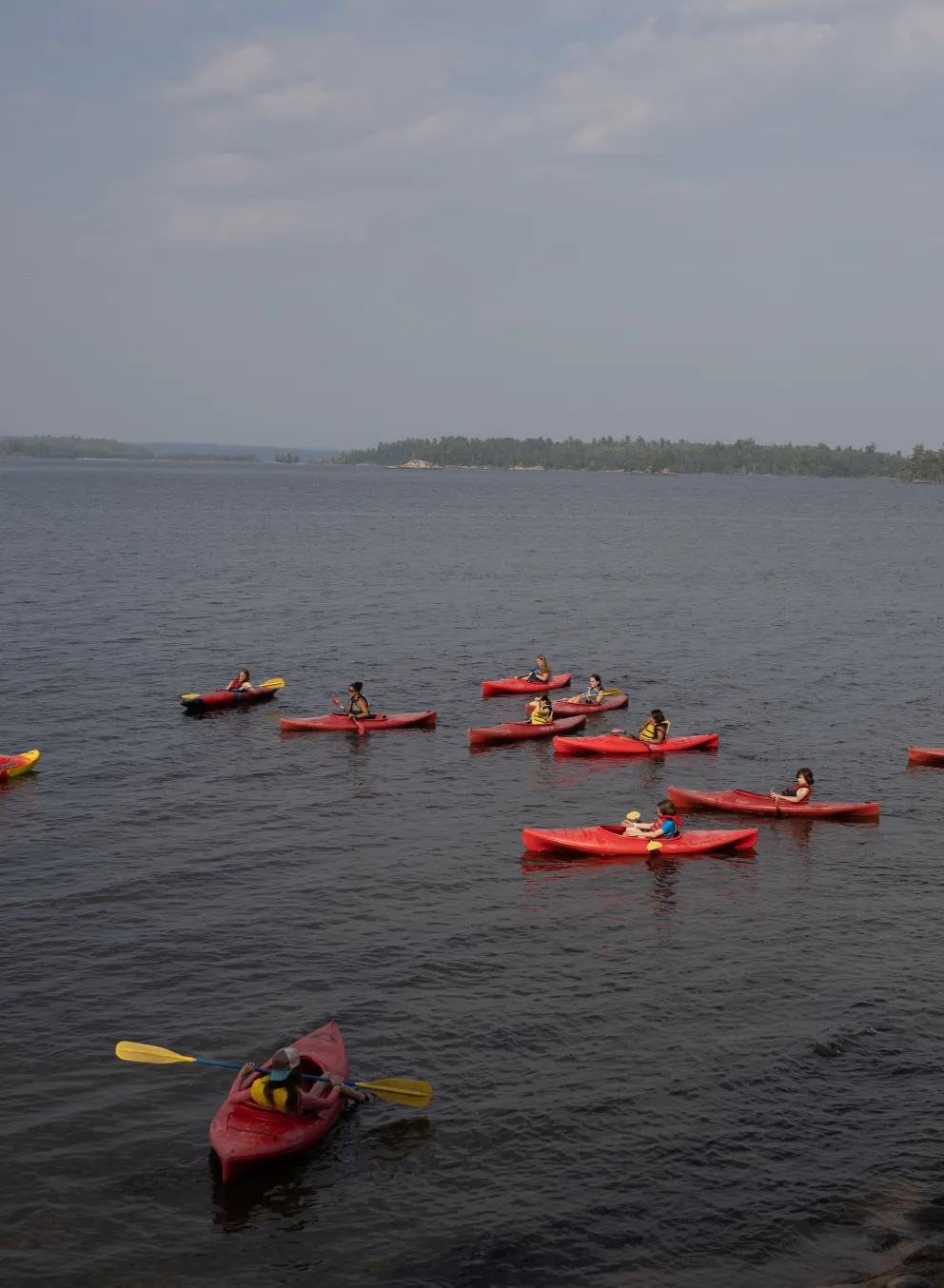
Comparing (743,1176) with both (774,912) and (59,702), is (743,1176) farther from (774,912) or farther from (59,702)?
(59,702)

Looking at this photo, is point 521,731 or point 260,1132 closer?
point 260,1132

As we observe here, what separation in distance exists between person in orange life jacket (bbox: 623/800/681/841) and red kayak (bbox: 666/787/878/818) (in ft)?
9.66

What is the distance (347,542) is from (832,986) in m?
97.9

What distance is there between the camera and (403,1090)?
1697cm

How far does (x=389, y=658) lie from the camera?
5262cm

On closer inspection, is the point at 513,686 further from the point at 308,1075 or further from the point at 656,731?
the point at 308,1075

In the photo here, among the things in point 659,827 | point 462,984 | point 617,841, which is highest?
point 659,827

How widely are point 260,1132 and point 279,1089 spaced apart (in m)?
0.57

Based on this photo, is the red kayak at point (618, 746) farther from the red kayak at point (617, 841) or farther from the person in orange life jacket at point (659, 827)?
the person in orange life jacket at point (659, 827)

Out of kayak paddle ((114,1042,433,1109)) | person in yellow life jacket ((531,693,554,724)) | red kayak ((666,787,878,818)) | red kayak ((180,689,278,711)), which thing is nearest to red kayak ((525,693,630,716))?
person in yellow life jacket ((531,693,554,724))

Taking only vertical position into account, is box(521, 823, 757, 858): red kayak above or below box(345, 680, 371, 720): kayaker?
below

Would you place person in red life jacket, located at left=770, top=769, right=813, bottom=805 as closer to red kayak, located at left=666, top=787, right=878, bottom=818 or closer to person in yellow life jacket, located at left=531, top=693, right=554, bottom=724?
red kayak, located at left=666, top=787, right=878, bottom=818

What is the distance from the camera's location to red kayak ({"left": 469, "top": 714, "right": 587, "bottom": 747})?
37.2 m

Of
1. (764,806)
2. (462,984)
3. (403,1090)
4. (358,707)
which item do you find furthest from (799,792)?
(403,1090)
